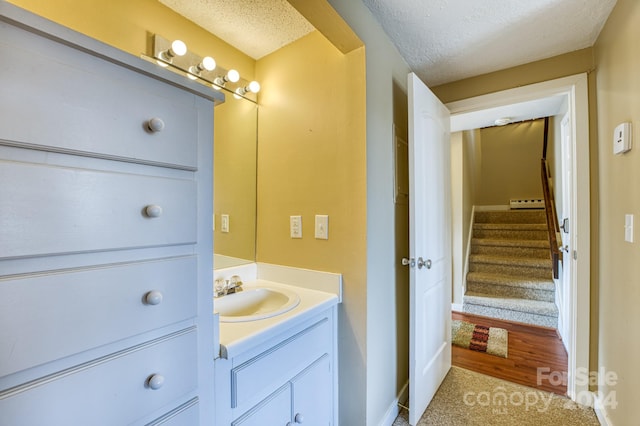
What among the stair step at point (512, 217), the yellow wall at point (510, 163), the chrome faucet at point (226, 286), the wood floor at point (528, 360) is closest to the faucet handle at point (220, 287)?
the chrome faucet at point (226, 286)

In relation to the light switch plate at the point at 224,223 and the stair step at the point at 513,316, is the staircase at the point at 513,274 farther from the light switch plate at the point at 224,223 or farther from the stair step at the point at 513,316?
the light switch plate at the point at 224,223

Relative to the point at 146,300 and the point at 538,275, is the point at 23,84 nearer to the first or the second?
the point at 146,300

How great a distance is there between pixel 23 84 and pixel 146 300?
491 millimetres

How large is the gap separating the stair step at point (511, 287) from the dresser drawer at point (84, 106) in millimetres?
3732

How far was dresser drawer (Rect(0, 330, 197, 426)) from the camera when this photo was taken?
0.51 metres

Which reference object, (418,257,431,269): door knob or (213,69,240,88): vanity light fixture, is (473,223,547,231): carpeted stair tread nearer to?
(418,257,431,269): door knob

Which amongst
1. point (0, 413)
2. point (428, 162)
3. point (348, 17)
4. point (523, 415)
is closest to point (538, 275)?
point (523, 415)

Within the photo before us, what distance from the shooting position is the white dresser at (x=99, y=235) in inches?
19.8

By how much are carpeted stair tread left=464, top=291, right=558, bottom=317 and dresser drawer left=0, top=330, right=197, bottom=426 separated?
11.1 feet

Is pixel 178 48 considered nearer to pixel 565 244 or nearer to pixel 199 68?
pixel 199 68

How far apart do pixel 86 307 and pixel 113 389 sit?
20 cm

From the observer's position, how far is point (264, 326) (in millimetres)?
992

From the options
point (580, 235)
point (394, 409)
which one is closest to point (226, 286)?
point (394, 409)

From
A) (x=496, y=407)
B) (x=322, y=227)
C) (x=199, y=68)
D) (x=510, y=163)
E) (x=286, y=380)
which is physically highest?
(x=510, y=163)
